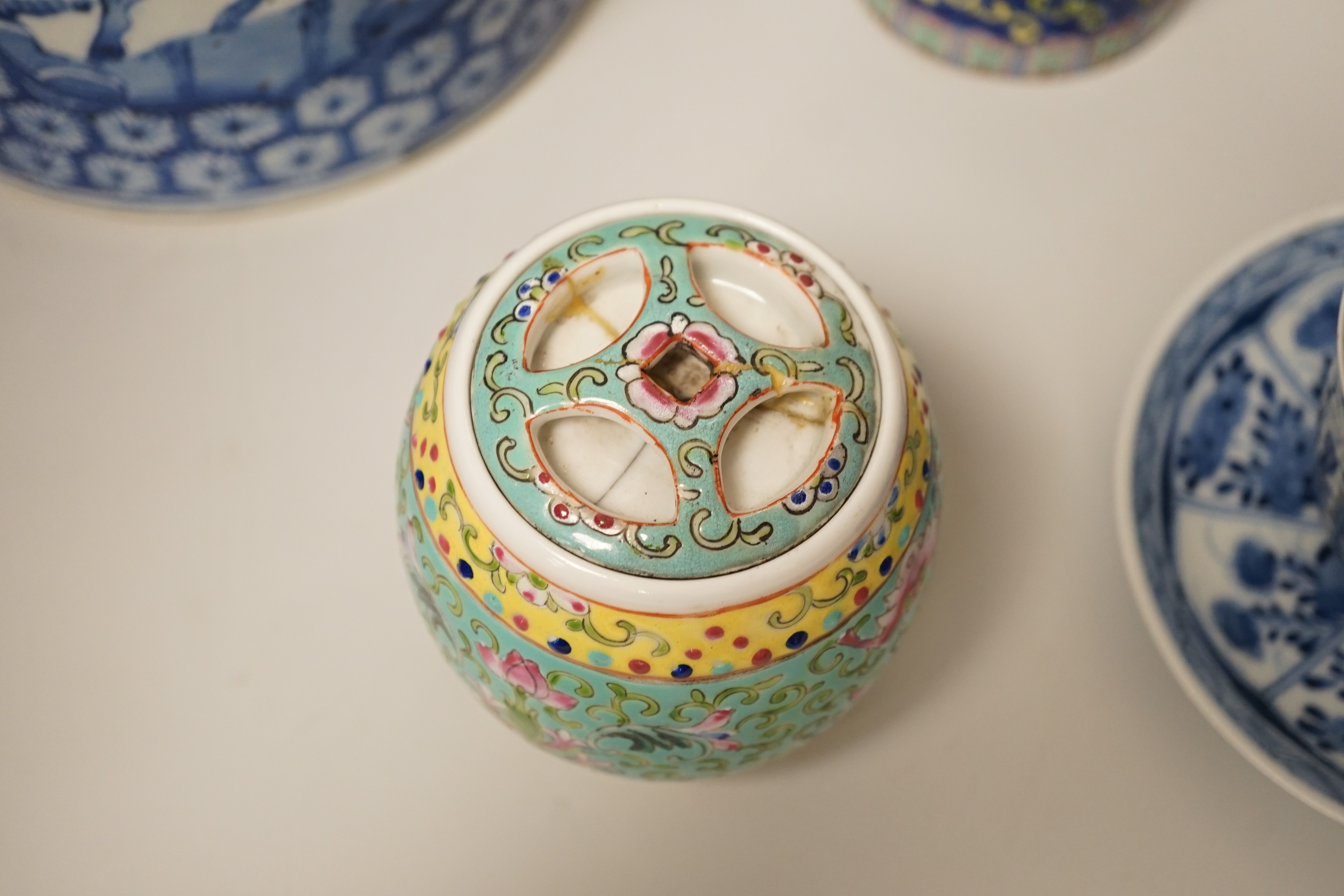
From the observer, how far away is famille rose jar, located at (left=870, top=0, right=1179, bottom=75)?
2.84 ft

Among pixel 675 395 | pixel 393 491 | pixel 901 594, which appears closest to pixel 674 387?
pixel 675 395

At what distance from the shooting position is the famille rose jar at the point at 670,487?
0.47 m

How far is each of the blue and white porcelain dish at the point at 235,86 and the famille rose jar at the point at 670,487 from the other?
0.91 feet

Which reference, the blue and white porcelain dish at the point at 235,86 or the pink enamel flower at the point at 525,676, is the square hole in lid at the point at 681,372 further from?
the blue and white porcelain dish at the point at 235,86

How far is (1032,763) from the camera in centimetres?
71

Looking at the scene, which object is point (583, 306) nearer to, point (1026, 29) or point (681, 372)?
point (681, 372)

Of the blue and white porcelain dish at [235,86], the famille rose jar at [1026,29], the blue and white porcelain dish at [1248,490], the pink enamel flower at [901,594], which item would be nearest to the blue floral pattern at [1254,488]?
the blue and white porcelain dish at [1248,490]

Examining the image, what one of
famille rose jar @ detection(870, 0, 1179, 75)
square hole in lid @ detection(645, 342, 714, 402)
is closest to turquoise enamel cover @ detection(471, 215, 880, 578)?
square hole in lid @ detection(645, 342, 714, 402)

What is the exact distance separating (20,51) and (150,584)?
34 centimetres

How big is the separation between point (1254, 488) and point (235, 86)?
2.26ft

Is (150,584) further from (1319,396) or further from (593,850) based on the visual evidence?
(1319,396)

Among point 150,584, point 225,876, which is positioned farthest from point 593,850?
point 150,584

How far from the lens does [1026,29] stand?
87 cm

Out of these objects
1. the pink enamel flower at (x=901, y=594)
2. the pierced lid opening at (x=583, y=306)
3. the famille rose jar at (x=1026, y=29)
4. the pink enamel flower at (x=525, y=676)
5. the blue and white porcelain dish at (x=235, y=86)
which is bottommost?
the pink enamel flower at (x=901, y=594)
